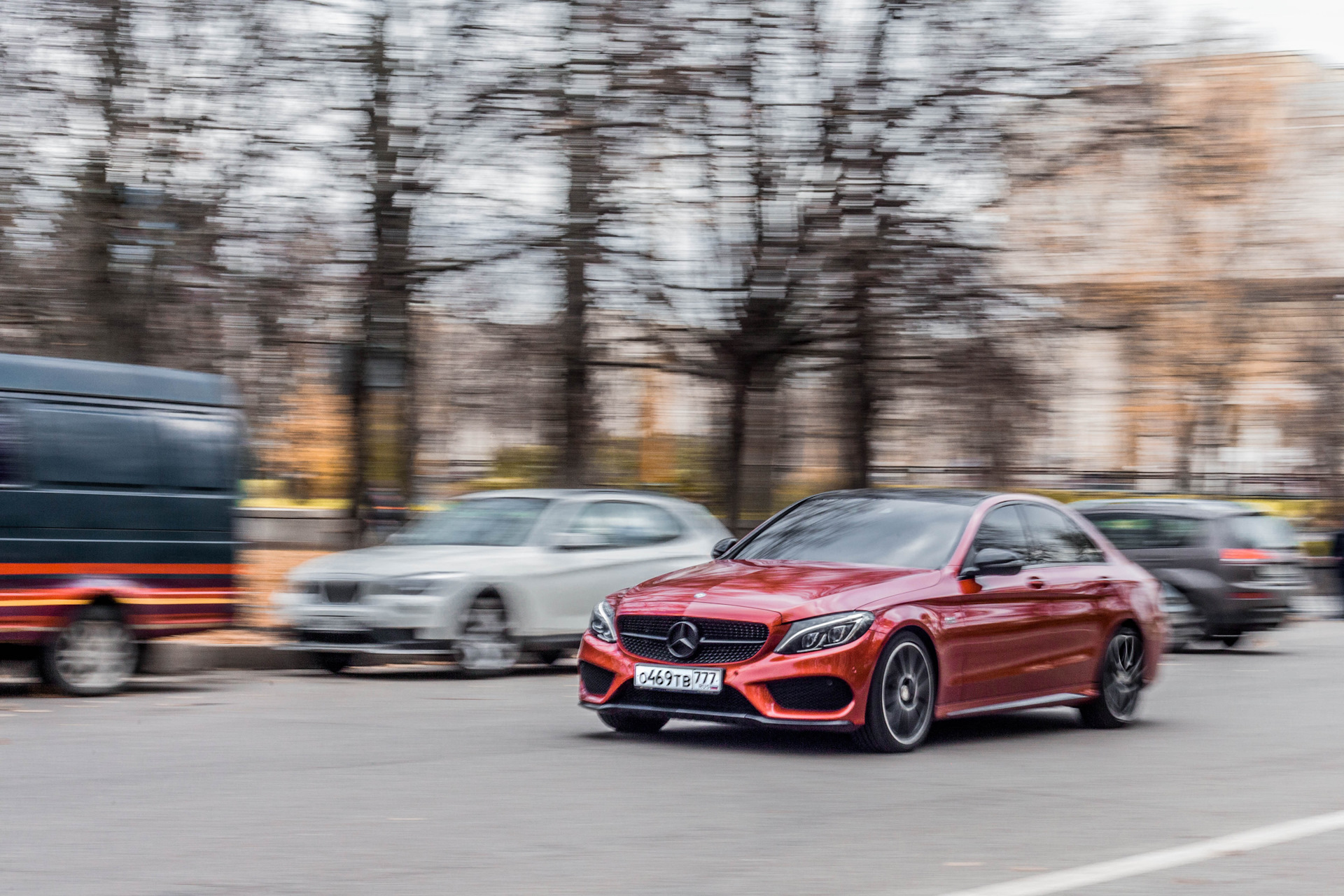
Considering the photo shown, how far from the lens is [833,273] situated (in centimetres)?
2175

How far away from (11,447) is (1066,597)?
24.2 ft

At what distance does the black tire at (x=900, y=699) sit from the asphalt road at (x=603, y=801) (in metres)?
0.15

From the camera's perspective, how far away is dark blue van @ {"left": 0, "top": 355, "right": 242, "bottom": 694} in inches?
517

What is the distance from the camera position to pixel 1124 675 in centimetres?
1176

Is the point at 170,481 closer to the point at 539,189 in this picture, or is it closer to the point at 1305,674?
the point at 539,189

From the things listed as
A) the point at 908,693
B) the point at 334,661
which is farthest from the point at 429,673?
the point at 908,693

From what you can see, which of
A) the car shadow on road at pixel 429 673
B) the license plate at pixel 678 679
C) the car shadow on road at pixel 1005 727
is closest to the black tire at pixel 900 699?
the car shadow on road at pixel 1005 727

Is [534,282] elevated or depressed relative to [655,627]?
elevated

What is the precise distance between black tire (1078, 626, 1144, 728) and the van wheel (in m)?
7.06

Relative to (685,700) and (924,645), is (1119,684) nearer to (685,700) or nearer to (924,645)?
(924,645)

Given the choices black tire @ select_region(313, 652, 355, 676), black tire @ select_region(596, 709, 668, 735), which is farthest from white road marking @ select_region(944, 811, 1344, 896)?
black tire @ select_region(313, 652, 355, 676)

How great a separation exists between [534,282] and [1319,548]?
70.8 ft

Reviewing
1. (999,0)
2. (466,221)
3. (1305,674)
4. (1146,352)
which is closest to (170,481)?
(466,221)

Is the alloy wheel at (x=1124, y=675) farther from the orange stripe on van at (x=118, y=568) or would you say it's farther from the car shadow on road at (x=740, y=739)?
the orange stripe on van at (x=118, y=568)
